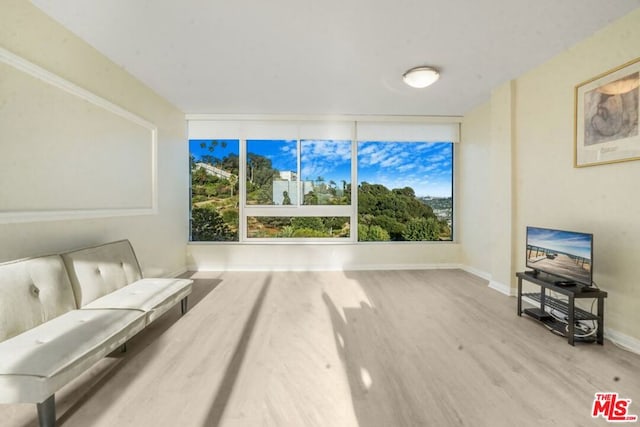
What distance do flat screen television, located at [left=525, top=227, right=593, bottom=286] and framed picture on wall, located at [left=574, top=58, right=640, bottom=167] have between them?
2.40 ft

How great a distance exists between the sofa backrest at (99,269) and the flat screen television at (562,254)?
4.12m

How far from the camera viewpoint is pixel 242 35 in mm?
2340

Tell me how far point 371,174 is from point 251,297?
117 inches

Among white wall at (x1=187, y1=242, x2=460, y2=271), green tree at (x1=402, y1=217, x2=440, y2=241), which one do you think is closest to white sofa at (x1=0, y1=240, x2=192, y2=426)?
white wall at (x1=187, y1=242, x2=460, y2=271)

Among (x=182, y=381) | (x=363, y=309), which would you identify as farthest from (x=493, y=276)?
(x=182, y=381)

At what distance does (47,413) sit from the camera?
1.26 meters

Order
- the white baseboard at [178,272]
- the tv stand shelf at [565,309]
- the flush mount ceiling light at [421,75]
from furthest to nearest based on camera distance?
the white baseboard at [178,272] < the flush mount ceiling light at [421,75] < the tv stand shelf at [565,309]

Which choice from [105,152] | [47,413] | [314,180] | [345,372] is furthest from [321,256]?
[47,413]

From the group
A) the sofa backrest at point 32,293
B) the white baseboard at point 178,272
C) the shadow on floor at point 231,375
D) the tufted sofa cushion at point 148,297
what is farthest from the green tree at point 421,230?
the sofa backrest at point 32,293

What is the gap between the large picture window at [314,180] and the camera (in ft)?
14.9

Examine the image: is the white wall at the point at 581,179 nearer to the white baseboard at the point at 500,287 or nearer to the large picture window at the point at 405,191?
the white baseboard at the point at 500,287

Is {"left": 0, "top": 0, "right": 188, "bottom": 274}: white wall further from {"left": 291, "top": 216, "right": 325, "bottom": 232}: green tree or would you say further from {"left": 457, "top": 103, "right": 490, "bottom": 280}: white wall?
{"left": 457, "top": 103, "right": 490, "bottom": 280}: white wall

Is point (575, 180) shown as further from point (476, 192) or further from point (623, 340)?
point (476, 192)

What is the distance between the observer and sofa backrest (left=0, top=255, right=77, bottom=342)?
1.52 meters
